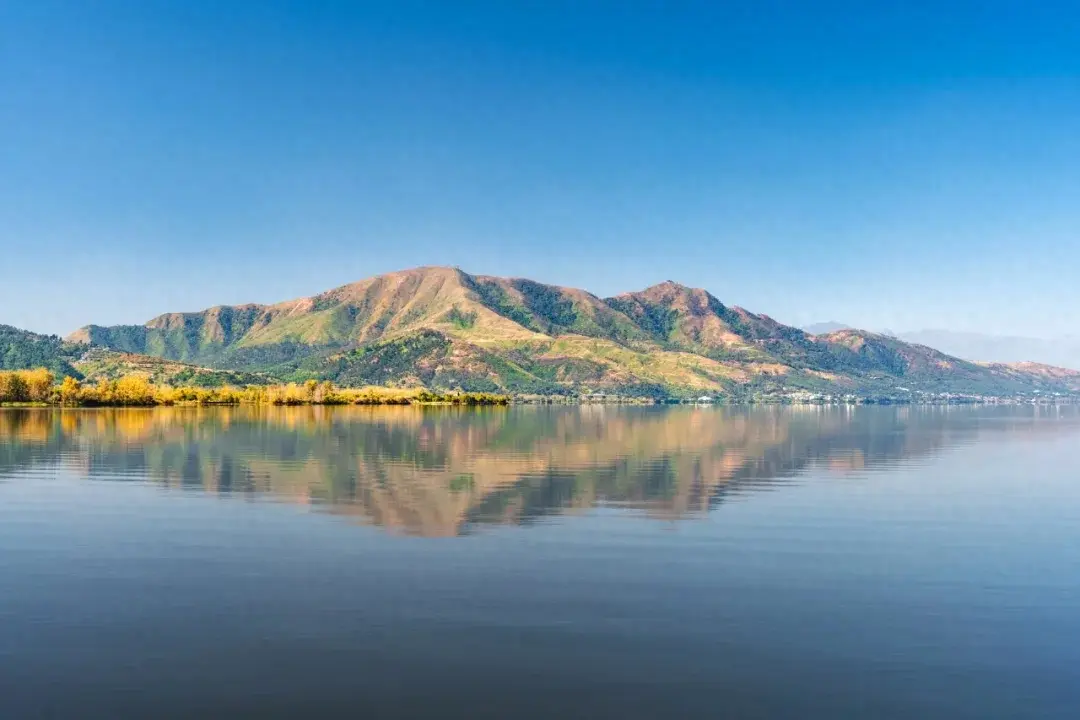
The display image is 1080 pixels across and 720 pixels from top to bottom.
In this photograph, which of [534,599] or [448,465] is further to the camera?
[448,465]

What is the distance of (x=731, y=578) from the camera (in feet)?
121

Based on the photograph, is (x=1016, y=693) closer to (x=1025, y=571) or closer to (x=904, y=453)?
(x=1025, y=571)

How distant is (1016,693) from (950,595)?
11.7 metres

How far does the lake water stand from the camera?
22.8m

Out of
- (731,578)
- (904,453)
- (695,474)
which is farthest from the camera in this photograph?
(904,453)

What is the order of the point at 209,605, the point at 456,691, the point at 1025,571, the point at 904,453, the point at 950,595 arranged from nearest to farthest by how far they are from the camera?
the point at 456,691
the point at 209,605
the point at 950,595
the point at 1025,571
the point at 904,453

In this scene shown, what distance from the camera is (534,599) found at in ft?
107

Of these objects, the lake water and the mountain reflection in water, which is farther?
the mountain reflection in water

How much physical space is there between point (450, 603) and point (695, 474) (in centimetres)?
5358

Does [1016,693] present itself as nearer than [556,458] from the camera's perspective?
Yes

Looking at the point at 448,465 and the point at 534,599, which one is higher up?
the point at 448,465

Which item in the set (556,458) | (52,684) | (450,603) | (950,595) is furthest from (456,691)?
(556,458)

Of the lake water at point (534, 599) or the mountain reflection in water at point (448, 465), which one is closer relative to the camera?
the lake water at point (534, 599)

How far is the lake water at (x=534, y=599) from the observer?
22844mm
